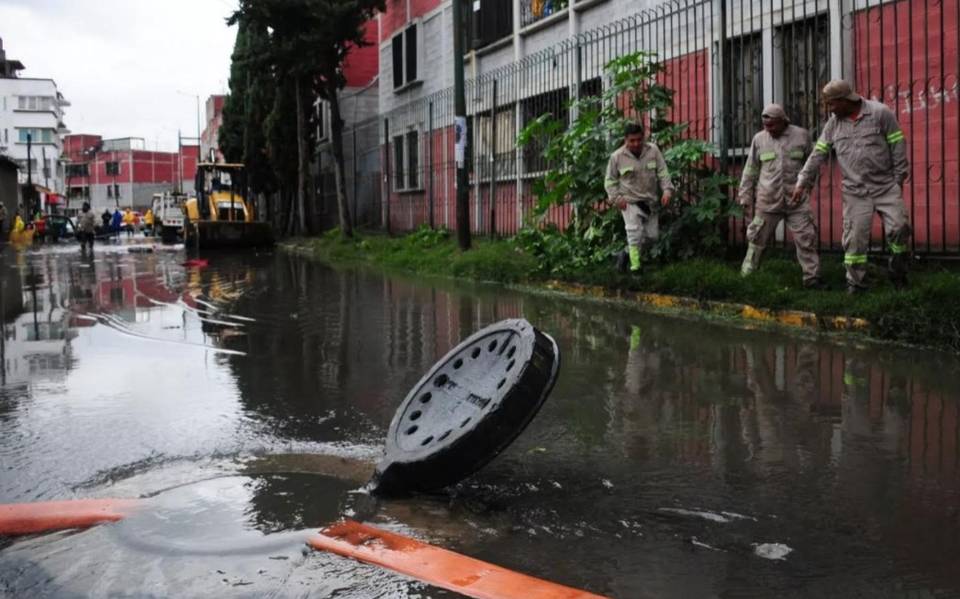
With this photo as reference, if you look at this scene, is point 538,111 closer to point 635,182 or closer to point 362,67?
point 635,182

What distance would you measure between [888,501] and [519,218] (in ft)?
45.8

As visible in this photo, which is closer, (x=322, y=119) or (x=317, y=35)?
(x=317, y=35)

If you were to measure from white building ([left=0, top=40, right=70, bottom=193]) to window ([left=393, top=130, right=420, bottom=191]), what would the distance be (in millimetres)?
81865

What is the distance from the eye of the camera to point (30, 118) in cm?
9962

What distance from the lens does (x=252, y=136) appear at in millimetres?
37438

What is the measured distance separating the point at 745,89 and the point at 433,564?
33.2ft

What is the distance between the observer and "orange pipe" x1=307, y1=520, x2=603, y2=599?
113 inches

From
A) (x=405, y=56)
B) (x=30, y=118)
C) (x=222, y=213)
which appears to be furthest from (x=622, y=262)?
(x=30, y=118)

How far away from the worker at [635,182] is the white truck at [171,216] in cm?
3756

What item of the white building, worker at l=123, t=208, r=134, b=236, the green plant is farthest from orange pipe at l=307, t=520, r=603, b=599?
the white building

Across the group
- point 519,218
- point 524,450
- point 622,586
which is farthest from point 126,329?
point 519,218

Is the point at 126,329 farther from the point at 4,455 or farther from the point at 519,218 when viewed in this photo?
the point at 519,218

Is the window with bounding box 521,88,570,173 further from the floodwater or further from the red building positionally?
the red building

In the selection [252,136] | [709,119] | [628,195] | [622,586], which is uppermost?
[252,136]
